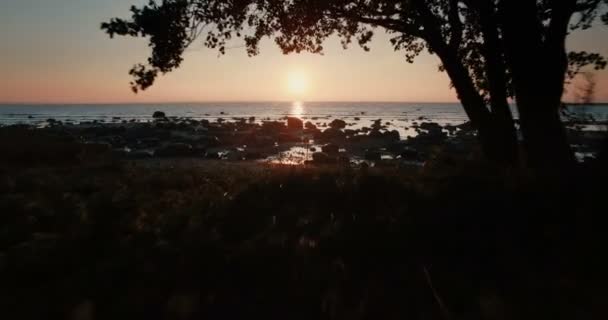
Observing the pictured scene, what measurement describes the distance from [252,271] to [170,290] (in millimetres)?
840

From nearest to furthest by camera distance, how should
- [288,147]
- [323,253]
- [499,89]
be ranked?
[323,253]
[499,89]
[288,147]

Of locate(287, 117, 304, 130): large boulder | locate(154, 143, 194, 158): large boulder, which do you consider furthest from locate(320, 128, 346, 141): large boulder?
locate(154, 143, 194, 158): large boulder

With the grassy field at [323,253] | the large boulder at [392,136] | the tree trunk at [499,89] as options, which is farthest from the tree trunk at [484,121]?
the large boulder at [392,136]

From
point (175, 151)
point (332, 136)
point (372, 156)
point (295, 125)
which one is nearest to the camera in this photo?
point (372, 156)

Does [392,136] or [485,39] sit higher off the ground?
[485,39]

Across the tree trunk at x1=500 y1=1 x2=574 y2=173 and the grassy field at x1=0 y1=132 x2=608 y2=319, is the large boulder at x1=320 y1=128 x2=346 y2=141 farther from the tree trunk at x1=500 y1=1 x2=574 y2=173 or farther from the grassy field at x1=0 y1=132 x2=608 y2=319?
the grassy field at x1=0 y1=132 x2=608 y2=319

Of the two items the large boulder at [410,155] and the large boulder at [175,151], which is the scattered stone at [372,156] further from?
the large boulder at [175,151]

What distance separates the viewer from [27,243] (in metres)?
5.54

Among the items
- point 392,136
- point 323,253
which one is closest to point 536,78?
point 323,253

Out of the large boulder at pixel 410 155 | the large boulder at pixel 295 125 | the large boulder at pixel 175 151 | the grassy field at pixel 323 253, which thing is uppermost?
the grassy field at pixel 323 253

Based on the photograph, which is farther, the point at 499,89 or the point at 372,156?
the point at 372,156

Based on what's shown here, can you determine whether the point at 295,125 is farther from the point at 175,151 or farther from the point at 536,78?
the point at 536,78

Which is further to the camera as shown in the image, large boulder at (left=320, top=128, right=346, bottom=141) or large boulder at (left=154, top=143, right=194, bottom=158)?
large boulder at (left=320, top=128, right=346, bottom=141)

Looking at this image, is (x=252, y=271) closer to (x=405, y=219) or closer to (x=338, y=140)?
(x=405, y=219)
